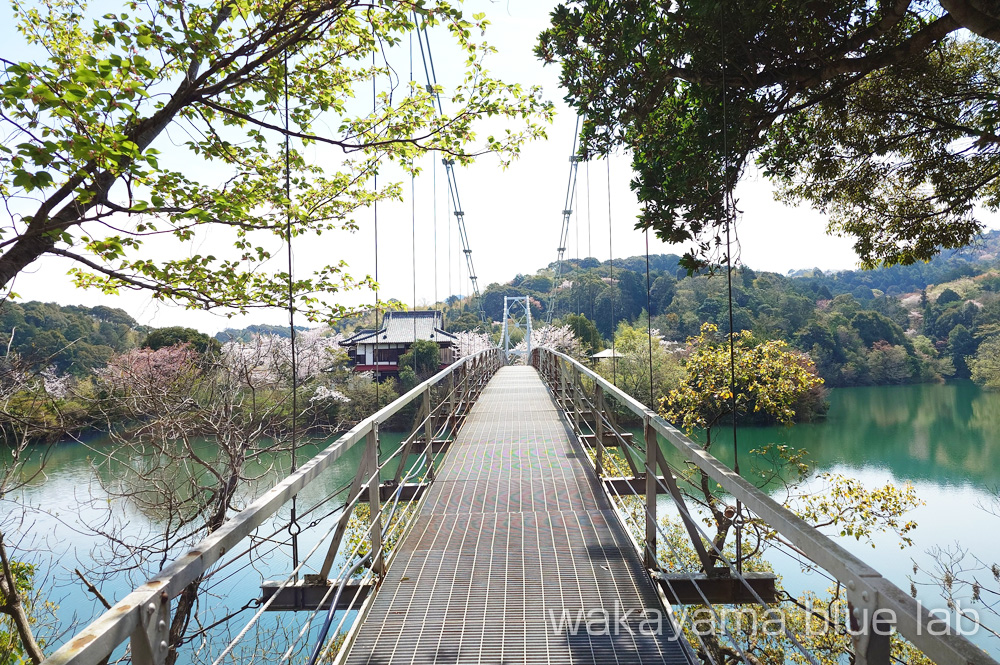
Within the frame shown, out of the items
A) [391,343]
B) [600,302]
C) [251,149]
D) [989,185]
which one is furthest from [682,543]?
[600,302]

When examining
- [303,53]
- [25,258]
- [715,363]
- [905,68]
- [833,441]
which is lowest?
[833,441]

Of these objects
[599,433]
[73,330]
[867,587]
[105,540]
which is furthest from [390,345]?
[867,587]

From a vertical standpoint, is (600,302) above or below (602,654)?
above

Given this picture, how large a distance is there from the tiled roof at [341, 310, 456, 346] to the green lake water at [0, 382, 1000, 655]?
25.2 feet

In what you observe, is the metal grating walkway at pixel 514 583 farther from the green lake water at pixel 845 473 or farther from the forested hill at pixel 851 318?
the forested hill at pixel 851 318

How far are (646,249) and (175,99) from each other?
3241 mm

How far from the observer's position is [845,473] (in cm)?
1558

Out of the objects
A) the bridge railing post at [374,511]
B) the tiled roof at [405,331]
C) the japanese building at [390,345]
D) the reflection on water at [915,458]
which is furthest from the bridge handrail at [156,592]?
the tiled roof at [405,331]

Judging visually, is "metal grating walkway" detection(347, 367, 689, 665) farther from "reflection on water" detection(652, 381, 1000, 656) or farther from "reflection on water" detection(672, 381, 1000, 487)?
"reflection on water" detection(672, 381, 1000, 487)

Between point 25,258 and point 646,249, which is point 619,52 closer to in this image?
point 646,249

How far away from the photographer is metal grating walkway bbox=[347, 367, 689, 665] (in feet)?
6.59

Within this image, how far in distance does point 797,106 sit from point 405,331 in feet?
81.4

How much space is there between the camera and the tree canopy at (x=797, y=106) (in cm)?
299

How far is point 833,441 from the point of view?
19688mm
